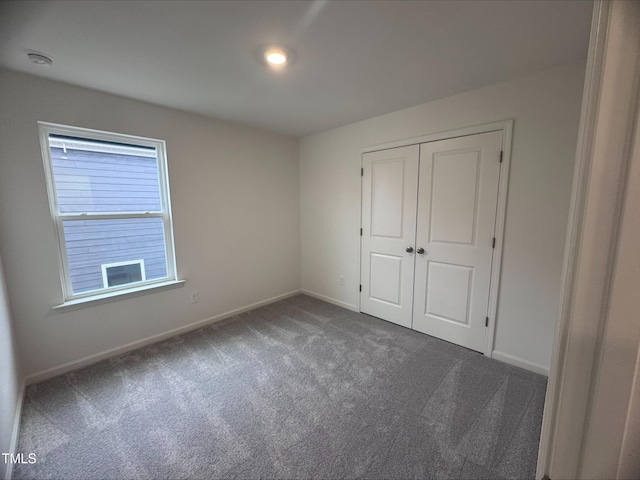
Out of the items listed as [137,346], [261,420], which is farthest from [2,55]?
[261,420]

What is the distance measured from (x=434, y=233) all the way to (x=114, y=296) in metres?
3.13

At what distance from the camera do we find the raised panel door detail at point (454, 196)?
2441 mm

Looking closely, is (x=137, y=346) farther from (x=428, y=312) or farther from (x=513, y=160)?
(x=513, y=160)

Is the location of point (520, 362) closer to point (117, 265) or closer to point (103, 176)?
point (117, 265)

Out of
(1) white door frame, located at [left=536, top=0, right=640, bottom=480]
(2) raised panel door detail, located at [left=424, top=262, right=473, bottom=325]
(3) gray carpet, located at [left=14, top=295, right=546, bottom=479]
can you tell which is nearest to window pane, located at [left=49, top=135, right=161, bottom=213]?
(3) gray carpet, located at [left=14, top=295, right=546, bottom=479]

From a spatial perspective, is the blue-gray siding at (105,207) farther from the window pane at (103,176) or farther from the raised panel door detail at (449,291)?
the raised panel door detail at (449,291)

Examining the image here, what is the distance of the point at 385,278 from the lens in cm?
317

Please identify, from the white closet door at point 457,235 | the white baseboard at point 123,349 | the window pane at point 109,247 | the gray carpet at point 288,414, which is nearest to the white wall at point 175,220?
the white baseboard at point 123,349

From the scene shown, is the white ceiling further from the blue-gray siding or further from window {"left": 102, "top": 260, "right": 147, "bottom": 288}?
window {"left": 102, "top": 260, "right": 147, "bottom": 288}

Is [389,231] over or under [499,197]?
under

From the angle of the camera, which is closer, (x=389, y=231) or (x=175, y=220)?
(x=175, y=220)

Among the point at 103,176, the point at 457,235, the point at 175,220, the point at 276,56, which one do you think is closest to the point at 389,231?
the point at 457,235

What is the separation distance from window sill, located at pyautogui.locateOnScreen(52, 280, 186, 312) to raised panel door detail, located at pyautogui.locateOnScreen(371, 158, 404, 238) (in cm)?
231

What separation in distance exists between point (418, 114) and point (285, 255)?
248 centimetres
